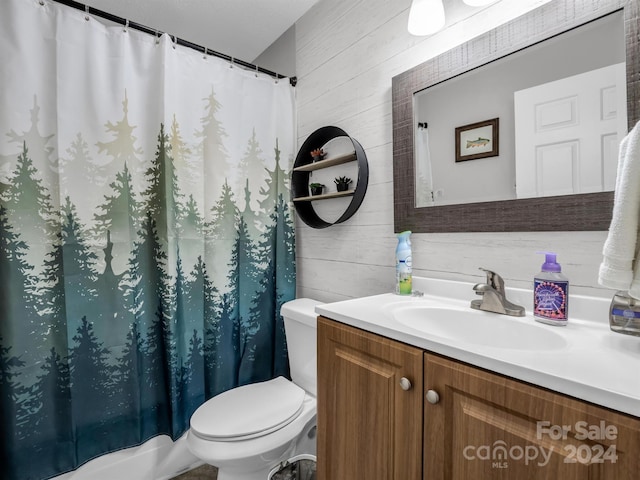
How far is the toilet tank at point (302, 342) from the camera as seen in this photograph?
1.46m

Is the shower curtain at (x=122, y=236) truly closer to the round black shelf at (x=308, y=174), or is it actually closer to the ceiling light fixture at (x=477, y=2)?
the round black shelf at (x=308, y=174)

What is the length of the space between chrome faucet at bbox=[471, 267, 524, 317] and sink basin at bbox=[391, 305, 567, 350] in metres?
0.02

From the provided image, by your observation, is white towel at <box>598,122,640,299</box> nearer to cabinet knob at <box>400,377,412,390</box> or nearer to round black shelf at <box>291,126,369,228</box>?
cabinet knob at <box>400,377,412,390</box>

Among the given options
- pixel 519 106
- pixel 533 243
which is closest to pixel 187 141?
pixel 519 106

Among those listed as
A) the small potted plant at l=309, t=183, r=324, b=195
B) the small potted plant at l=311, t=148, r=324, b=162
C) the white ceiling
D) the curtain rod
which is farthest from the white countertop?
the white ceiling

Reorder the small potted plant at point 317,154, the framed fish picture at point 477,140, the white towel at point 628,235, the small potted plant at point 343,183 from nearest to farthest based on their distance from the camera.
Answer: the white towel at point 628,235
the framed fish picture at point 477,140
the small potted plant at point 343,183
the small potted plant at point 317,154

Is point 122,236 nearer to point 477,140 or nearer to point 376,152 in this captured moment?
point 376,152

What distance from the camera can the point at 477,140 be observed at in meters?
1.10

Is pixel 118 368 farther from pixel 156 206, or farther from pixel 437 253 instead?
pixel 437 253

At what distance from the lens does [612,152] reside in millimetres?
835

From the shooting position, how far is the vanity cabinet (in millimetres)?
496

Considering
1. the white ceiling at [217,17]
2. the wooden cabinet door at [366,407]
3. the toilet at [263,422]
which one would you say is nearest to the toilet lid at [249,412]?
the toilet at [263,422]

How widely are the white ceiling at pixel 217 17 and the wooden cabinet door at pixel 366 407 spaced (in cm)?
175

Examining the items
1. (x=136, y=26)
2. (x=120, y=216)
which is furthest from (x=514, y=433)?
(x=136, y=26)
